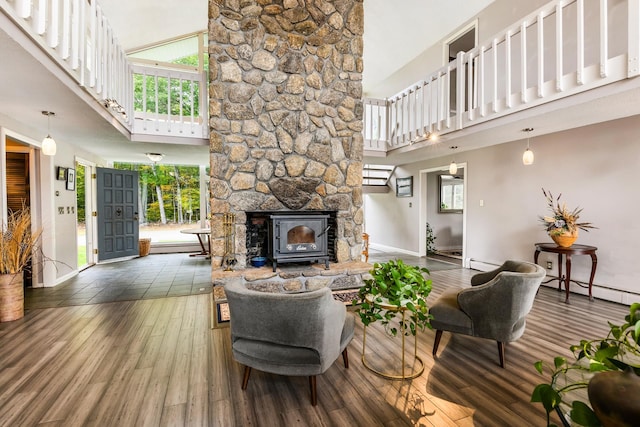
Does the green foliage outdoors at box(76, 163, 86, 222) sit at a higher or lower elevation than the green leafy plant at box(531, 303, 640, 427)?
higher

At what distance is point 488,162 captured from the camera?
5543mm

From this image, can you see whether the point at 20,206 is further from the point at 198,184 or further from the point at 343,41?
the point at 343,41

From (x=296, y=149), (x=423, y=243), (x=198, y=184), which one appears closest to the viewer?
(x=296, y=149)

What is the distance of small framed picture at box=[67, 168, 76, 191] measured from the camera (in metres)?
5.12

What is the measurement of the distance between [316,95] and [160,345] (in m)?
3.49

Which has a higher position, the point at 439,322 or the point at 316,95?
the point at 316,95

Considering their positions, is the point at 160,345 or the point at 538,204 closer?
Result: the point at 160,345

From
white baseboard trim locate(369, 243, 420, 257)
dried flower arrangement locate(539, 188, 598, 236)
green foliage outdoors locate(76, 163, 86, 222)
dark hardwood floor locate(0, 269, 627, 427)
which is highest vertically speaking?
green foliage outdoors locate(76, 163, 86, 222)

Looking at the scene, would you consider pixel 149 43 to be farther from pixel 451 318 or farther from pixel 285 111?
pixel 451 318

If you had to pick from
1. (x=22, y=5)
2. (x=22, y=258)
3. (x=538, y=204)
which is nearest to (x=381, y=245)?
(x=538, y=204)

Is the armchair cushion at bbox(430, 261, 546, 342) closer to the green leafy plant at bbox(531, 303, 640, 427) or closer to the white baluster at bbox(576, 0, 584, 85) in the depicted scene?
the green leafy plant at bbox(531, 303, 640, 427)

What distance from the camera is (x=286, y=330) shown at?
6.22 ft

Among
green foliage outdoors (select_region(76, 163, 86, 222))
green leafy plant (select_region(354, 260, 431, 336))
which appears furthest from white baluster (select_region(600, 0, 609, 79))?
green foliage outdoors (select_region(76, 163, 86, 222))

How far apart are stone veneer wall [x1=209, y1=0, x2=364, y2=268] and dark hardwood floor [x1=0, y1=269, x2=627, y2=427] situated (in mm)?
1502
